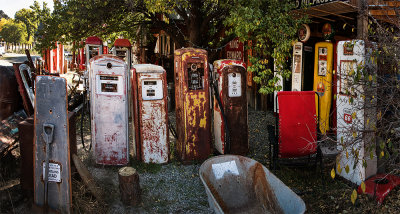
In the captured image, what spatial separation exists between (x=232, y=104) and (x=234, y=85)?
34 cm

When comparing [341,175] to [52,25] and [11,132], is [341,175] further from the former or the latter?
[52,25]

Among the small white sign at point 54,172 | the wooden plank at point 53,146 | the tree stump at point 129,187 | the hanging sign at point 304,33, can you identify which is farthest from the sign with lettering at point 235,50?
the small white sign at point 54,172

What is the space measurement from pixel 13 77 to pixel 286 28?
5316mm

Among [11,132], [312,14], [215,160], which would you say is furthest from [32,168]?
[312,14]

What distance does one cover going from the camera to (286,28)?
7105 mm

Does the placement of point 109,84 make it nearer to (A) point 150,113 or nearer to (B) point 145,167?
(A) point 150,113

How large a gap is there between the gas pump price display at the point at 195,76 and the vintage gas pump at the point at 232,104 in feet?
1.09

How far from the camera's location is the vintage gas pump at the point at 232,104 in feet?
19.6

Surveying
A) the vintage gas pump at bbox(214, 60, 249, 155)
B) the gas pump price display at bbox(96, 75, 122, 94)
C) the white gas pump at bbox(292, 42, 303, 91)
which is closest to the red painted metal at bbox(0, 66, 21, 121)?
the gas pump price display at bbox(96, 75, 122, 94)

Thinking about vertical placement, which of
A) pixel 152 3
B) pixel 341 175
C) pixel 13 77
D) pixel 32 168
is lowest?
pixel 341 175

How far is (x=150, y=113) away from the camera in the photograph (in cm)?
577

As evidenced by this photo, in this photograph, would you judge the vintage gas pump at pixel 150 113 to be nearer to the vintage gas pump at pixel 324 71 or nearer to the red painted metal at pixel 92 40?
the vintage gas pump at pixel 324 71

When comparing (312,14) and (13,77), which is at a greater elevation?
(312,14)

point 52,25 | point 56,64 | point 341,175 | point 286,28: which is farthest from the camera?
point 56,64
